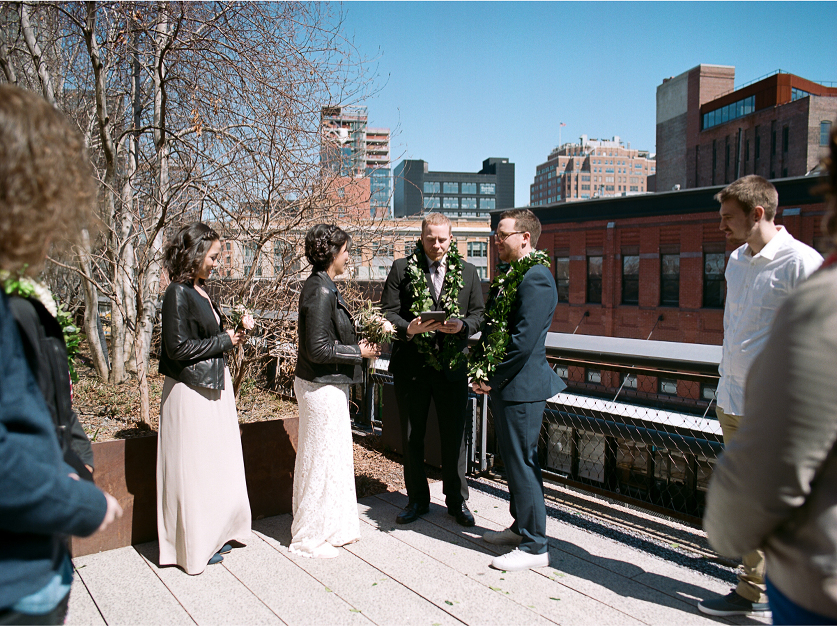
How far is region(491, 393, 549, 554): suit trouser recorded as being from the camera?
3.79 m

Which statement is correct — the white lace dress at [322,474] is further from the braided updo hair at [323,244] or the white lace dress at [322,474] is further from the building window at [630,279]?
the building window at [630,279]

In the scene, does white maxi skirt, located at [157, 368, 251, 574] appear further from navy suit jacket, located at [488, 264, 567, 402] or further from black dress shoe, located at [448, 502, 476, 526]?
navy suit jacket, located at [488, 264, 567, 402]

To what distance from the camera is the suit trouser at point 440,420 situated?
4.51 metres

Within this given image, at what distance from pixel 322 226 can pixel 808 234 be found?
31.3m

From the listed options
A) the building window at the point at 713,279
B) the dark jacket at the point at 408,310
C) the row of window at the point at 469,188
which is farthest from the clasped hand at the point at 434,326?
the row of window at the point at 469,188

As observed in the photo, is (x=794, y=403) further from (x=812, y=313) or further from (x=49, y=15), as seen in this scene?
(x=49, y=15)

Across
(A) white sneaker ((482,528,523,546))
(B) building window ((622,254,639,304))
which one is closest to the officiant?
(A) white sneaker ((482,528,523,546))

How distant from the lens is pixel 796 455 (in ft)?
4.08

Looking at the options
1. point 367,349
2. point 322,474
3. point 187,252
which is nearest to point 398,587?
point 322,474

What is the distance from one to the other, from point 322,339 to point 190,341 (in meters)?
0.81

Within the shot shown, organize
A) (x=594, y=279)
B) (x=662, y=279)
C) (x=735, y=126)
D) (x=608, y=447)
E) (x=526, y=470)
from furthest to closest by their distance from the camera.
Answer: (x=735, y=126) < (x=594, y=279) < (x=662, y=279) < (x=608, y=447) < (x=526, y=470)

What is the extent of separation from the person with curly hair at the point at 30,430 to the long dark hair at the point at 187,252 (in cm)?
233

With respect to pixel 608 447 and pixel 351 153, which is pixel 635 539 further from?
pixel 351 153

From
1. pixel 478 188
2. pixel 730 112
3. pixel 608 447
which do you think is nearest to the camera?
pixel 608 447
